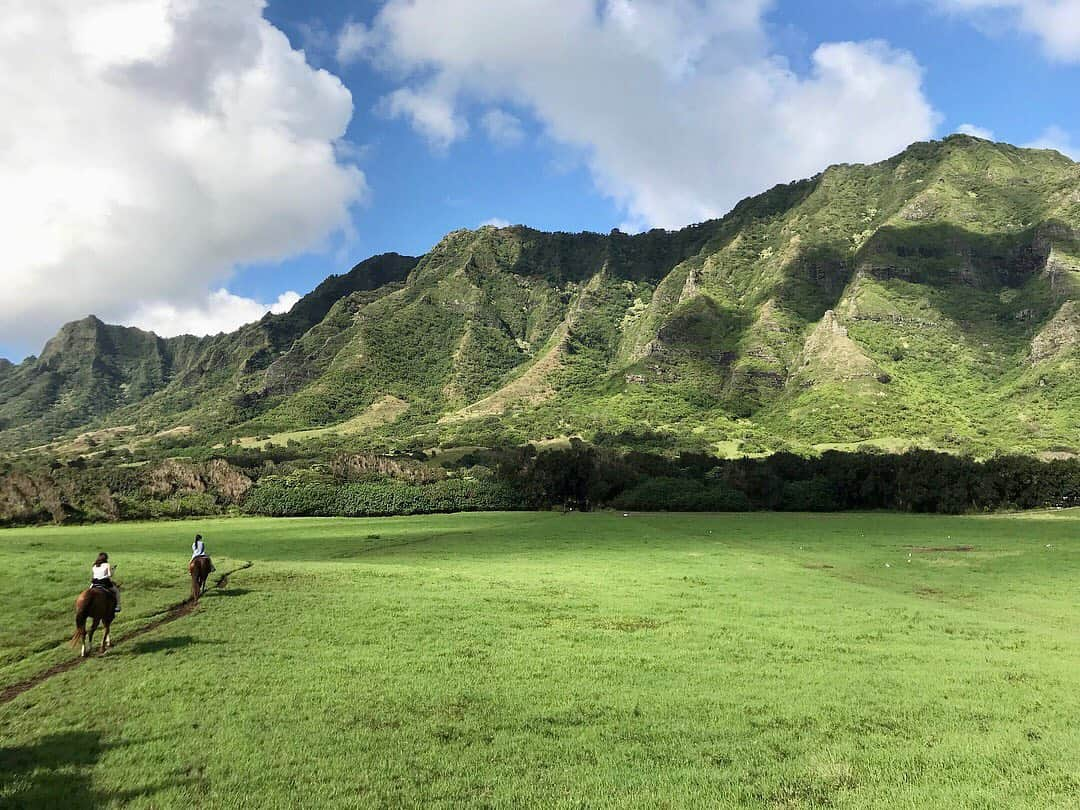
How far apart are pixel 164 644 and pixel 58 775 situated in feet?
31.2

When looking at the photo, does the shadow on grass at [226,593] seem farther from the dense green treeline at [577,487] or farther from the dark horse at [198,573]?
the dense green treeline at [577,487]

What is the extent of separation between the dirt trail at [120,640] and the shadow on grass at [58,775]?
4058 mm

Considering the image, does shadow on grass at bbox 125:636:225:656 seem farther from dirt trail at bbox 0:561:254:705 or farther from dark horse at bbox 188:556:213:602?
dark horse at bbox 188:556:213:602

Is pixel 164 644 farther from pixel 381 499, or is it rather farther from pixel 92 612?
pixel 381 499

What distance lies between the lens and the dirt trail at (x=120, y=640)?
15500 mm

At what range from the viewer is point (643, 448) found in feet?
598

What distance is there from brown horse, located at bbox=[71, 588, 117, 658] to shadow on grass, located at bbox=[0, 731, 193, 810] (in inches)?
285

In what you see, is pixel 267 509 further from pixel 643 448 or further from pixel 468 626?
pixel 643 448

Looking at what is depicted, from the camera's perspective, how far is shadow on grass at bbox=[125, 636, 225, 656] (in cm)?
1908

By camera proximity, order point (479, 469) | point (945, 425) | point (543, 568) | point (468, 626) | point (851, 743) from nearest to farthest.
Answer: point (851, 743), point (468, 626), point (543, 568), point (479, 469), point (945, 425)

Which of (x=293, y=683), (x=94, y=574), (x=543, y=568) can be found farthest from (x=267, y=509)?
(x=293, y=683)

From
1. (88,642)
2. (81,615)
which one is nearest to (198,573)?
(88,642)

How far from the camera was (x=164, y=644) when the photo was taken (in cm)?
1967

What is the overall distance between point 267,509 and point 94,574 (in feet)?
301
